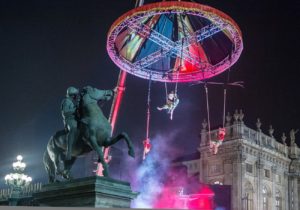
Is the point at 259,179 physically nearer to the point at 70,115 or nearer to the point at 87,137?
the point at 70,115

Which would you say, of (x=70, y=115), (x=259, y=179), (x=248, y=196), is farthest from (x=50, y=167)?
(x=259, y=179)

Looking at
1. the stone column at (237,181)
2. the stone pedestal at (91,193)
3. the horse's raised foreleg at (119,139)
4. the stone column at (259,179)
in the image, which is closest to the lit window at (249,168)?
the stone column at (259,179)

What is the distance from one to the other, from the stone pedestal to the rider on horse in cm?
90

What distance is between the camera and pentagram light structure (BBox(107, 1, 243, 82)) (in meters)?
26.5

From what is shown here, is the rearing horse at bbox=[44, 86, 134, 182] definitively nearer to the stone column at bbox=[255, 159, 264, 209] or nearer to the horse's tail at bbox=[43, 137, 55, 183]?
the horse's tail at bbox=[43, 137, 55, 183]

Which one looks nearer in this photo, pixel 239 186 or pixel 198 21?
pixel 198 21

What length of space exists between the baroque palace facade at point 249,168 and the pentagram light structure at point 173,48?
17.5 meters

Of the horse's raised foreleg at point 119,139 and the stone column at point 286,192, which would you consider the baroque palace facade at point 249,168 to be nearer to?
the stone column at point 286,192

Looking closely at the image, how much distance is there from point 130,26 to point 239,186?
79.8ft

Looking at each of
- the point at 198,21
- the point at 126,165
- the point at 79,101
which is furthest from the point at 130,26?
the point at 126,165

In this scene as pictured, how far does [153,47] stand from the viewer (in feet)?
102

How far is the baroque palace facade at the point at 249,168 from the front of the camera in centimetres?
4591

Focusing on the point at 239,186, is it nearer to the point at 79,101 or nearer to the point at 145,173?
the point at 145,173

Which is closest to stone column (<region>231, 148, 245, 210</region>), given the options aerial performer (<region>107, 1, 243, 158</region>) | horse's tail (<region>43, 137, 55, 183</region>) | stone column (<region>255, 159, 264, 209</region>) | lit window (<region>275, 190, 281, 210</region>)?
stone column (<region>255, 159, 264, 209</region>)
